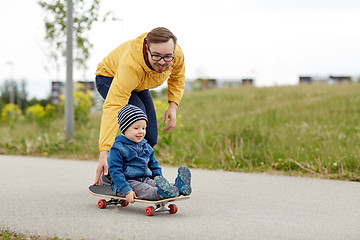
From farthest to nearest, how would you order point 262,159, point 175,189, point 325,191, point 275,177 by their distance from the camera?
point 262,159 → point 275,177 → point 325,191 → point 175,189

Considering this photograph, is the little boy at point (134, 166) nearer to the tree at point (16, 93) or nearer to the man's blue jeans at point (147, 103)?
the man's blue jeans at point (147, 103)

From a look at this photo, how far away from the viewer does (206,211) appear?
13.6ft

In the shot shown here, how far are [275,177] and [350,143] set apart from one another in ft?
9.02

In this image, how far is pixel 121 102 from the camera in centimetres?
407

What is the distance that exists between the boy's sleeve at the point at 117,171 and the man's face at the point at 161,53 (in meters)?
0.76

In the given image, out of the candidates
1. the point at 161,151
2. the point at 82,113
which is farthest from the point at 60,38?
the point at 161,151

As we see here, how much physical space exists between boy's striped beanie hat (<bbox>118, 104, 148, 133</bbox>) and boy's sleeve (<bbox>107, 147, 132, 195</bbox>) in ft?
0.70

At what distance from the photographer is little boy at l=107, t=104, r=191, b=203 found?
376cm

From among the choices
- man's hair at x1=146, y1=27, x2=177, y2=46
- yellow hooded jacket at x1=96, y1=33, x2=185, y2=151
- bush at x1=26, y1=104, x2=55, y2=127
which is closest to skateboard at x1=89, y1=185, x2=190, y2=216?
yellow hooded jacket at x1=96, y1=33, x2=185, y2=151

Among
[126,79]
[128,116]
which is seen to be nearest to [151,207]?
[128,116]

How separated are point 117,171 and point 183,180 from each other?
0.55 metres

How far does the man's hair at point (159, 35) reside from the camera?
3855mm

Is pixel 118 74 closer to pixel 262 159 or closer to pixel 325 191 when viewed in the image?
pixel 325 191

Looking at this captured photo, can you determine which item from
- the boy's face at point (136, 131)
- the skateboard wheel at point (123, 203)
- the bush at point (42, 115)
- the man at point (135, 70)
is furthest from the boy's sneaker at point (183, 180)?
the bush at point (42, 115)
